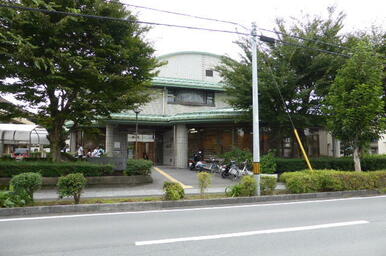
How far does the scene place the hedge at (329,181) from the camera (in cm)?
1051

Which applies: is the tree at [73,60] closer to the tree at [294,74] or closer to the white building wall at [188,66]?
the tree at [294,74]

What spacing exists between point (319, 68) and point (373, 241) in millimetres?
12630

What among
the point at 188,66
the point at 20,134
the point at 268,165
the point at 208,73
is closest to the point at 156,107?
the point at 188,66

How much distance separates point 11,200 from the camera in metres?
7.73

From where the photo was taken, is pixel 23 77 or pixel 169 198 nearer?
pixel 169 198

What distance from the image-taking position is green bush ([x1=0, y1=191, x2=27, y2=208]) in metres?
7.60

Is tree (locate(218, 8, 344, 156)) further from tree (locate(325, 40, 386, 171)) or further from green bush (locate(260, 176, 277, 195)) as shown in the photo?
green bush (locate(260, 176, 277, 195))

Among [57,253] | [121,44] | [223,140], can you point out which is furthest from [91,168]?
[223,140]

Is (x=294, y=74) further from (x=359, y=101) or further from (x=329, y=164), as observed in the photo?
(x=329, y=164)

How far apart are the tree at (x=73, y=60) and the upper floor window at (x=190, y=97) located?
879 centimetres

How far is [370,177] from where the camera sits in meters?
11.5

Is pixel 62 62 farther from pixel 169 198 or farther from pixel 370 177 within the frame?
pixel 370 177

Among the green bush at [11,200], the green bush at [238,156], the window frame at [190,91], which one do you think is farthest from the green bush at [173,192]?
the window frame at [190,91]

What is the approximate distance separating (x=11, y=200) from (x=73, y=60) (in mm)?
5485
